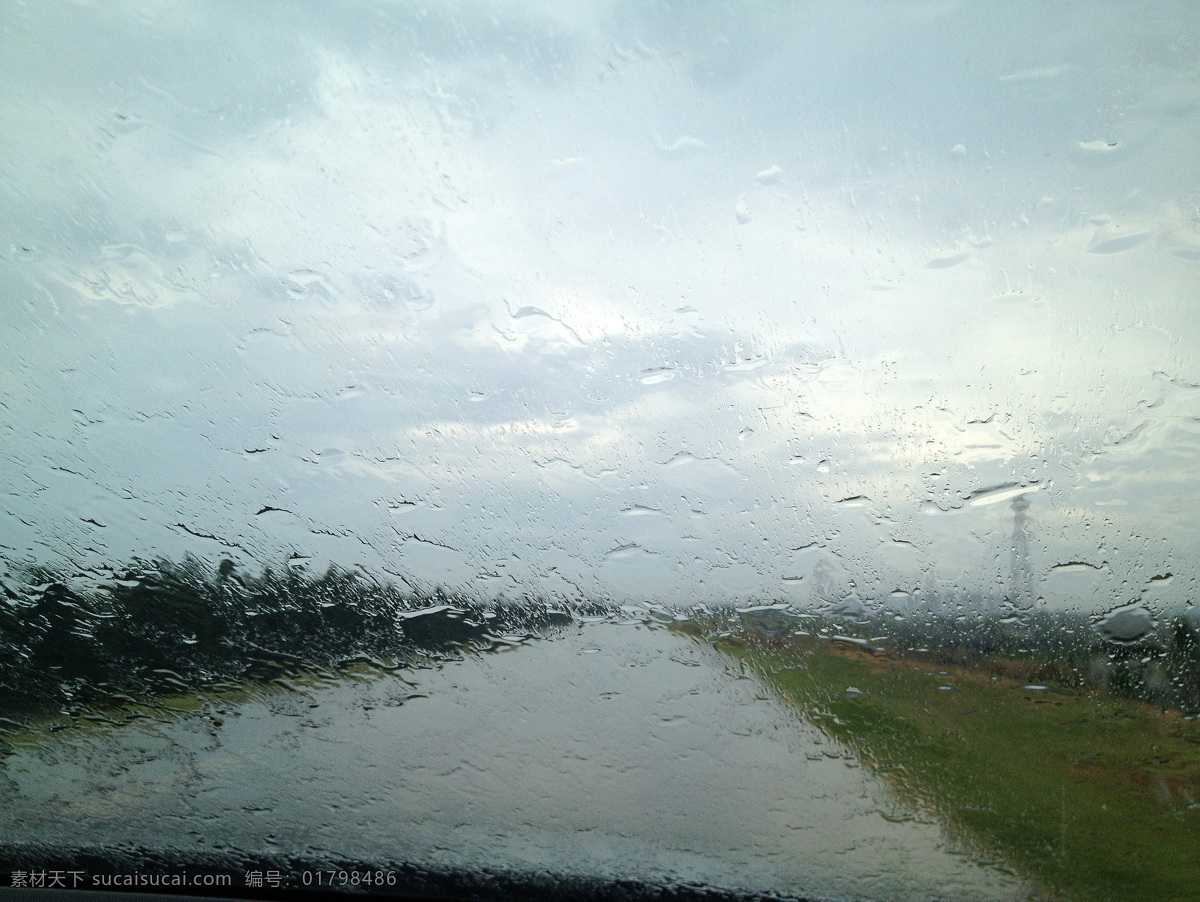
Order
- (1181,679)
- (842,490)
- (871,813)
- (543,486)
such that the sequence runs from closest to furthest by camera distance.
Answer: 1. (1181,679)
2. (871,813)
3. (842,490)
4. (543,486)

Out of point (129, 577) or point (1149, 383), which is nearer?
point (1149, 383)

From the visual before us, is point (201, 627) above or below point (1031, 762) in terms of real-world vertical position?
above

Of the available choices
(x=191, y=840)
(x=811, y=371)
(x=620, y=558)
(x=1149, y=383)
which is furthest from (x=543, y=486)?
(x=1149, y=383)

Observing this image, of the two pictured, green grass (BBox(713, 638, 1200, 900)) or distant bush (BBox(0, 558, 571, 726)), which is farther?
distant bush (BBox(0, 558, 571, 726))

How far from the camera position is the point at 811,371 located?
4062 millimetres

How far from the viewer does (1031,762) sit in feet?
11.7

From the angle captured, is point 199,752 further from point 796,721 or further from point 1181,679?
point 1181,679

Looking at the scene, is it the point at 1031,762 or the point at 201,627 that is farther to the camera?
the point at 201,627

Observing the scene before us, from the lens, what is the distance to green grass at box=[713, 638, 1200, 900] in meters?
3.41

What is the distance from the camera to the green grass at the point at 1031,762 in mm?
3406

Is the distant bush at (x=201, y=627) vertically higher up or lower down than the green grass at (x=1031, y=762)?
higher up

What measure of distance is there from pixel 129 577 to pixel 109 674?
22.0 inches

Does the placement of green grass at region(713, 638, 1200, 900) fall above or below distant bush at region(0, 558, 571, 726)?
below

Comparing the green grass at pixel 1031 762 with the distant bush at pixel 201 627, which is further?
the distant bush at pixel 201 627
